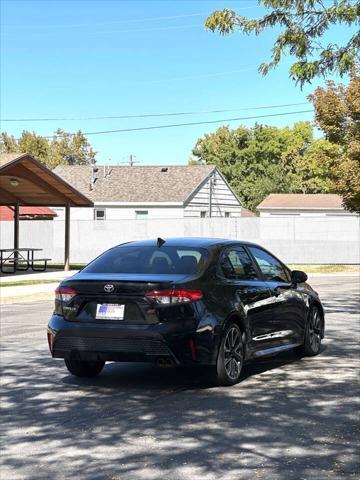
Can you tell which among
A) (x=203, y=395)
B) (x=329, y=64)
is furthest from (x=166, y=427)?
(x=329, y=64)

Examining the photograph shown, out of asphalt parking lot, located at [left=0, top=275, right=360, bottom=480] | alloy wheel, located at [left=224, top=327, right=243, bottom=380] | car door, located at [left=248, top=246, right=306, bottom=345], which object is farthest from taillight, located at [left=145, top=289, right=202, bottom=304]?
car door, located at [left=248, top=246, right=306, bottom=345]

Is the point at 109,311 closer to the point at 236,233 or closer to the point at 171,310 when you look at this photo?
the point at 171,310

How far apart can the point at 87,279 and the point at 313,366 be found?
3.08m

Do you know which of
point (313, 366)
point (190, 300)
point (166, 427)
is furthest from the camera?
point (313, 366)

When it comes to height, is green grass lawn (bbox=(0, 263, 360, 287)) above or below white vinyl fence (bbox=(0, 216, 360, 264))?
below

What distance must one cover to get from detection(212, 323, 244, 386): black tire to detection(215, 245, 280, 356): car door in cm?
21

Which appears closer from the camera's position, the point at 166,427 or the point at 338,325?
the point at 166,427

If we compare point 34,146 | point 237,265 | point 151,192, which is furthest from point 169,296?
point 34,146

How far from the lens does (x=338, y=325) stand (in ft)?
42.7

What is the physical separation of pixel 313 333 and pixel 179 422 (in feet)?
12.6

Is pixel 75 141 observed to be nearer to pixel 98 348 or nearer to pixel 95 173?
pixel 95 173

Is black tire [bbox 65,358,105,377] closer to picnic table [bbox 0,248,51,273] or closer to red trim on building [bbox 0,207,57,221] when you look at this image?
picnic table [bbox 0,248,51,273]

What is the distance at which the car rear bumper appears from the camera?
23.7ft

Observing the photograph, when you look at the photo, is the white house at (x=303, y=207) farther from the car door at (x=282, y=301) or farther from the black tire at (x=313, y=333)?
the car door at (x=282, y=301)
